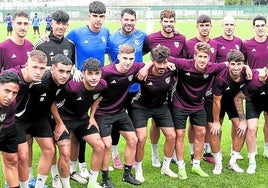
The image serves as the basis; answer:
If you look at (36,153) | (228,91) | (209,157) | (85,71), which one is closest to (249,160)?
(209,157)

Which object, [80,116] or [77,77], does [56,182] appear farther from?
[77,77]

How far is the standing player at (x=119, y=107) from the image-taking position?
6582 millimetres

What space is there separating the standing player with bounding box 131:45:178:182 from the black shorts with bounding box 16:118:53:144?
5.09 feet

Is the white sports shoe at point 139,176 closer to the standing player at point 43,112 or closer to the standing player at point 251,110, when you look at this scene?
the standing player at point 43,112

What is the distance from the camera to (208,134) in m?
7.80

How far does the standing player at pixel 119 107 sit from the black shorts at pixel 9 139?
57.7 inches

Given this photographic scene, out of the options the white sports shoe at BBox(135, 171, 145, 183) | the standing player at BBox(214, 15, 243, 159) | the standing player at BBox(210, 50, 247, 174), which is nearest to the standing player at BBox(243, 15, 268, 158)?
the standing player at BBox(214, 15, 243, 159)

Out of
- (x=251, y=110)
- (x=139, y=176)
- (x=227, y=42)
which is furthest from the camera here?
(x=227, y=42)

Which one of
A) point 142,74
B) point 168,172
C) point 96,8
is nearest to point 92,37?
point 96,8

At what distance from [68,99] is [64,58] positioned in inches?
28.4

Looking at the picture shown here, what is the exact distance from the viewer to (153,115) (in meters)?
7.11

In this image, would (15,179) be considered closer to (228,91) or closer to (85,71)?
(85,71)

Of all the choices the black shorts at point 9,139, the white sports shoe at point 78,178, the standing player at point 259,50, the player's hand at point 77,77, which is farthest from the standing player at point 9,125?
the standing player at point 259,50

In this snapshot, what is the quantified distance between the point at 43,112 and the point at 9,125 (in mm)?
734
